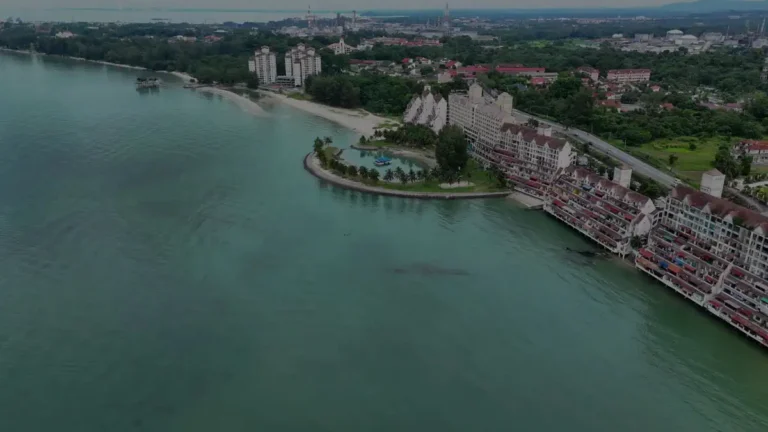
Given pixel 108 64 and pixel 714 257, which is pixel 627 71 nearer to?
pixel 714 257

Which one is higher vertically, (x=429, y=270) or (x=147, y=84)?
(x=147, y=84)

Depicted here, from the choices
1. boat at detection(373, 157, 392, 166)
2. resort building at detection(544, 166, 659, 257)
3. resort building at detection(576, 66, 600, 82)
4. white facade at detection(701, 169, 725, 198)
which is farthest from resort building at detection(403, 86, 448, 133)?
resort building at detection(576, 66, 600, 82)

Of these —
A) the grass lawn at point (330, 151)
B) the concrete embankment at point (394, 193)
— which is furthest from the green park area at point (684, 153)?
the grass lawn at point (330, 151)

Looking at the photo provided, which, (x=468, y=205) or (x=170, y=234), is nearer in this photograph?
(x=170, y=234)

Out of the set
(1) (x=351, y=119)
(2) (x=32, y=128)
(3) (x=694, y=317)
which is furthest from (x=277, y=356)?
(2) (x=32, y=128)

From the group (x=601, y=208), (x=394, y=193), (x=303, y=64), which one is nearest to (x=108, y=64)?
(x=303, y=64)

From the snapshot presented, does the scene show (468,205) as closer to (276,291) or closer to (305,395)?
(276,291)
